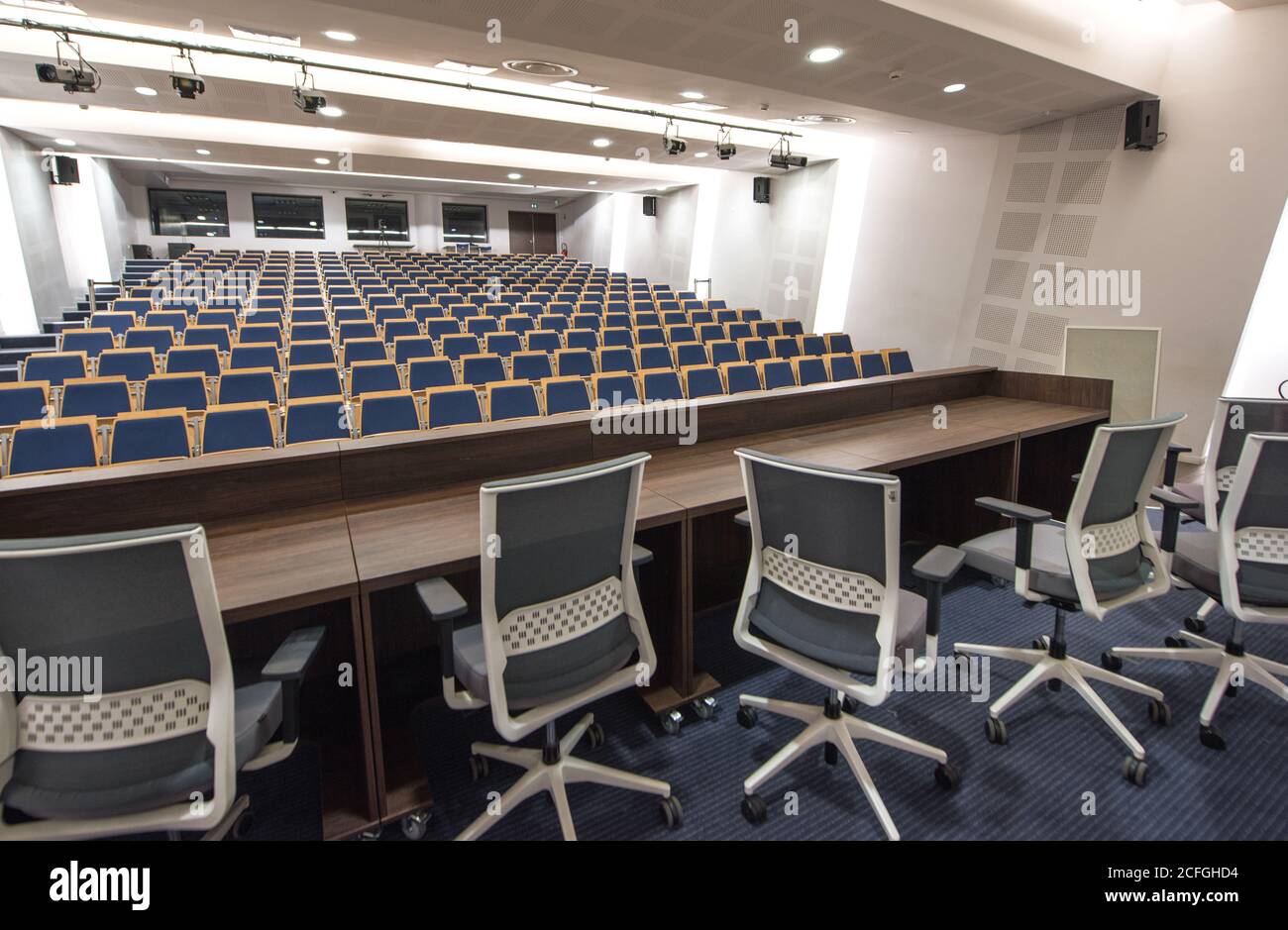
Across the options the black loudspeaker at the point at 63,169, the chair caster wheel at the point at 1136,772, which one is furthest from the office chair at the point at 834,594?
the black loudspeaker at the point at 63,169

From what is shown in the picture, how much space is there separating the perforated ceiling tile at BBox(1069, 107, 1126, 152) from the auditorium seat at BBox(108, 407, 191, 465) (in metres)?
8.02

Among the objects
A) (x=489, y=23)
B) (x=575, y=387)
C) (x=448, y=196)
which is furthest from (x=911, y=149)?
(x=448, y=196)

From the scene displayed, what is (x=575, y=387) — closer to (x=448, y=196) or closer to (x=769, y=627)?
(x=769, y=627)

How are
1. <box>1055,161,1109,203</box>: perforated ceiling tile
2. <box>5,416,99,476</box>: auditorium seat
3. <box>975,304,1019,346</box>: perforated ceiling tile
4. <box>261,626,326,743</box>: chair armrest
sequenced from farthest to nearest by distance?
<box>975,304,1019,346</box>: perforated ceiling tile
<box>1055,161,1109,203</box>: perforated ceiling tile
<box>5,416,99,476</box>: auditorium seat
<box>261,626,326,743</box>: chair armrest

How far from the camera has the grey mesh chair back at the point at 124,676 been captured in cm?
129

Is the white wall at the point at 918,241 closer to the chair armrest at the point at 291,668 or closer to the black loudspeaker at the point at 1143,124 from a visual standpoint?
the black loudspeaker at the point at 1143,124

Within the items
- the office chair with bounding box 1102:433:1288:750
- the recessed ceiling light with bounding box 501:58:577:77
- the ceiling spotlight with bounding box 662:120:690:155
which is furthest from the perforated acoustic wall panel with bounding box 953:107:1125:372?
the office chair with bounding box 1102:433:1288:750

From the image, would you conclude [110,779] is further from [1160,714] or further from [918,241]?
[918,241]

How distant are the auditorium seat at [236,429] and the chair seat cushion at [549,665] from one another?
2.09 meters

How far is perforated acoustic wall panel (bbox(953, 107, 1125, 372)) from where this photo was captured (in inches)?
266

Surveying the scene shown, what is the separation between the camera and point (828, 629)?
76.7 inches

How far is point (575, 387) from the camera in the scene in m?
4.18

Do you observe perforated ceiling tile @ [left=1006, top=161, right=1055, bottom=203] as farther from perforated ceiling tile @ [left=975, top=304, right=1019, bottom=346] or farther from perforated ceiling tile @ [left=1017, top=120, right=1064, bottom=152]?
perforated ceiling tile @ [left=975, top=304, right=1019, bottom=346]

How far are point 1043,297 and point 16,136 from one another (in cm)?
1413
